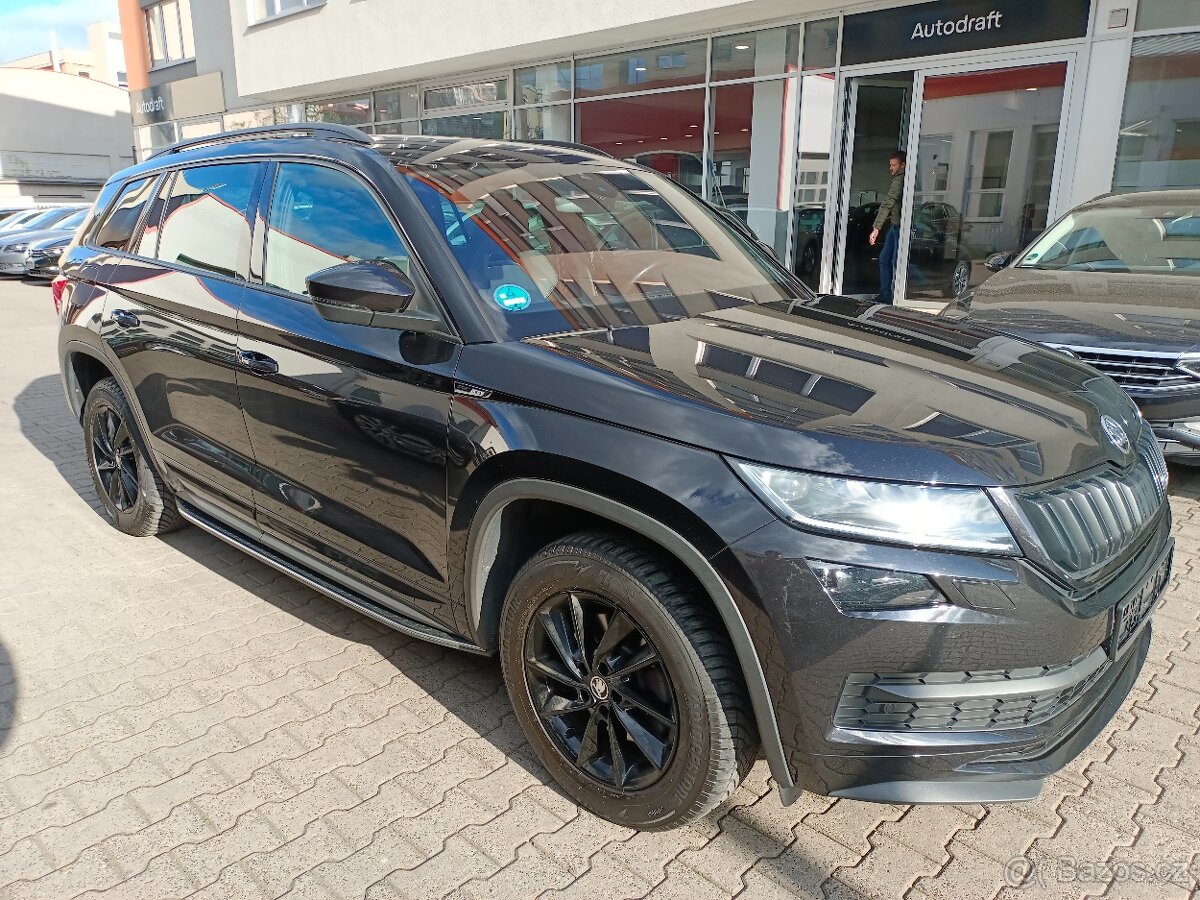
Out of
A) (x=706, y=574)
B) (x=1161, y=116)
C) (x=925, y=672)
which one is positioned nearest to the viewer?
(x=925, y=672)

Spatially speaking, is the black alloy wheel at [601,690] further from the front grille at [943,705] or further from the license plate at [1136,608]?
the license plate at [1136,608]

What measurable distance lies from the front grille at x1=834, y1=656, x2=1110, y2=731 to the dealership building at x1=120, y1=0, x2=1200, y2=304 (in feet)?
18.3

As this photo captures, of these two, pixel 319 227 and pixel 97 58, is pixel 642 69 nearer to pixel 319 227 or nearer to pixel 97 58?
pixel 319 227

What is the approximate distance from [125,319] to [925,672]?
358 centimetres

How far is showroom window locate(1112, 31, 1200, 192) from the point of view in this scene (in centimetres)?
837

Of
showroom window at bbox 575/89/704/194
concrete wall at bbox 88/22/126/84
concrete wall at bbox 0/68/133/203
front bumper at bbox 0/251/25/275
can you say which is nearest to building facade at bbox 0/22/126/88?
concrete wall at bbox 88/22/126/84

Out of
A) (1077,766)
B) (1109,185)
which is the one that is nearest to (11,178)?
(1109,185)

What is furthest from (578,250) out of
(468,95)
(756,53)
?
(468,95)

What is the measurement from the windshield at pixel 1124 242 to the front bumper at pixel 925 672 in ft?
15.0

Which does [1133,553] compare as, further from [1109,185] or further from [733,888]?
[1109,185]

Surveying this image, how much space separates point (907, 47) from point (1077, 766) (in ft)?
31.3

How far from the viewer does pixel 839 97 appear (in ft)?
35.2

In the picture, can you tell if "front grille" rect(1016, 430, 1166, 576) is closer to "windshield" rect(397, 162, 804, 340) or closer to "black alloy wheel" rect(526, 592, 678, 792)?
"black alloy wheel" rect(526, 592, 678, 792)

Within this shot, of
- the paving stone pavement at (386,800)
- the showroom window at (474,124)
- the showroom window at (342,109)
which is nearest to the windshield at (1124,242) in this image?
the paving stone pavement at (386,800)
